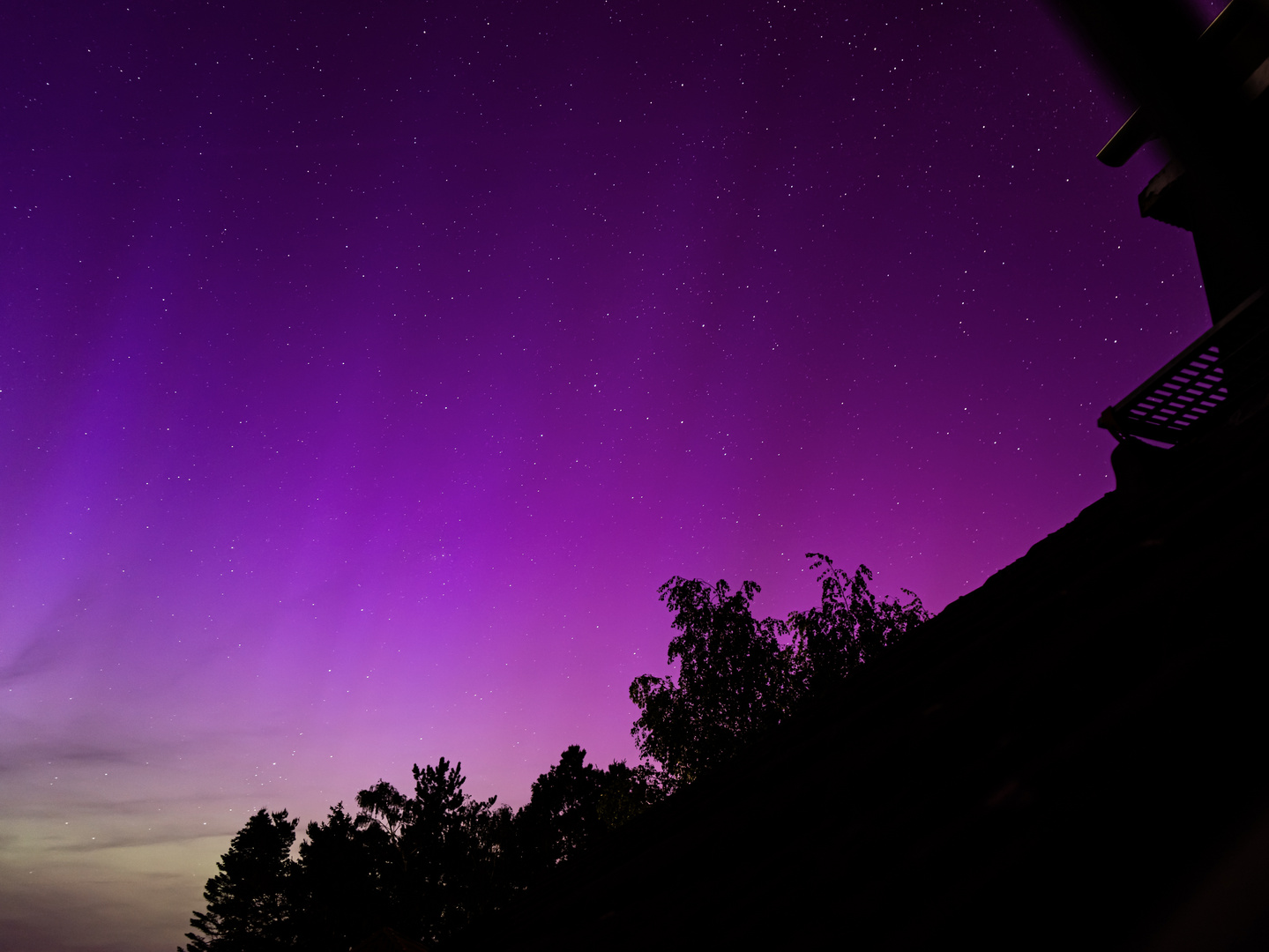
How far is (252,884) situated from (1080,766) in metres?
68.6

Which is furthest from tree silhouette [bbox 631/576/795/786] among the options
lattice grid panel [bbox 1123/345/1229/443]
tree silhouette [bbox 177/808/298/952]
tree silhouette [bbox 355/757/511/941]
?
tree silhouette [bbox 177/808/298/952]

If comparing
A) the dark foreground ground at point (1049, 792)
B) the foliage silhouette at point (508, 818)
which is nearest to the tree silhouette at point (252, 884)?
the foliage silhouette at point (508, 818)

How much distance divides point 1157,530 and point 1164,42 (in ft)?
7.33

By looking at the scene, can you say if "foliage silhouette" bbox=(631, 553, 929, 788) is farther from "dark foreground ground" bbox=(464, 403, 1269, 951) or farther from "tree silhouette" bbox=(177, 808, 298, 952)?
"tree silhouette" bbox=(177, 808, 298, 952)

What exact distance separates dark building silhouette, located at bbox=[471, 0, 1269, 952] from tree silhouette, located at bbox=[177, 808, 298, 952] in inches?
2483

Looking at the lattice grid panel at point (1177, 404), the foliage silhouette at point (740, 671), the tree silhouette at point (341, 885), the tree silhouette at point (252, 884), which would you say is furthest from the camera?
the tree silhouette at point (252, 884)

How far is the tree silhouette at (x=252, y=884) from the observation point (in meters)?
53.9

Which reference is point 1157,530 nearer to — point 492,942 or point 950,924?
point 950,924

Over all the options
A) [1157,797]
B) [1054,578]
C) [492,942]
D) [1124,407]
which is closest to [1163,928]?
[1157,797]

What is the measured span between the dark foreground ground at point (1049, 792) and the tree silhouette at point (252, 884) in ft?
207

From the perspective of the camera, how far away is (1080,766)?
1137 mm

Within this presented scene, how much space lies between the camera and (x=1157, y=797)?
99 centimetres

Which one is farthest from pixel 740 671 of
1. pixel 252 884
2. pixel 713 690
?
pixel 252 884

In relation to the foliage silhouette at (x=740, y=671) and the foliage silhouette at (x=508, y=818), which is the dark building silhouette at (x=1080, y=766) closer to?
the foliage silhouette at (x=508, y=818)
